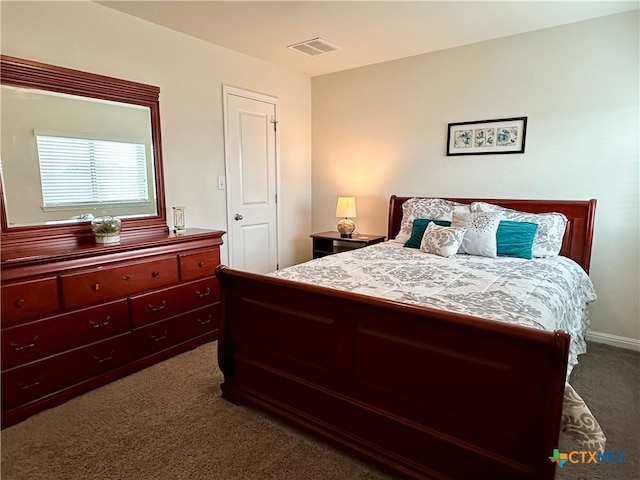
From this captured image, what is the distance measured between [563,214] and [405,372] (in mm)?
2302

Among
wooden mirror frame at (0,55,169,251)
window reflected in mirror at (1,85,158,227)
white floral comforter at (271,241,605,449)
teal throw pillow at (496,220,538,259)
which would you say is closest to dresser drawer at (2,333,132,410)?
wooden mirror frame at (0,55,169,251)

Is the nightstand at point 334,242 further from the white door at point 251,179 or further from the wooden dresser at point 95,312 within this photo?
the wooden dresser at point 95,312

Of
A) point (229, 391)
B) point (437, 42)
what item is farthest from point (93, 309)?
point (437, 42)

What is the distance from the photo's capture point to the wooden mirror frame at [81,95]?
91.9 inches

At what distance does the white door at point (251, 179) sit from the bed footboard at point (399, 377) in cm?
179

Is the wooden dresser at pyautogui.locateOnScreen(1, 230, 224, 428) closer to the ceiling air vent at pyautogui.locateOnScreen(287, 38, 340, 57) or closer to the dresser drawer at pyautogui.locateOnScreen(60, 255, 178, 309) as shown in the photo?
the dresser drawer at pyautogui.locateOnScreen(60, 255, 178, 309)

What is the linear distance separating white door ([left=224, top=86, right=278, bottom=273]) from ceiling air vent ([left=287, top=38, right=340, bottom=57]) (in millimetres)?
653

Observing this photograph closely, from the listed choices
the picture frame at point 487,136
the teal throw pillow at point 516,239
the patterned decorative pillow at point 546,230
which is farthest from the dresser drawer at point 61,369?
the picture frame at point 487,136

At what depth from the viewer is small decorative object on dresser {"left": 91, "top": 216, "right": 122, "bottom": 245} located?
8.45 ft

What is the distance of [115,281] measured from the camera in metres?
2.49

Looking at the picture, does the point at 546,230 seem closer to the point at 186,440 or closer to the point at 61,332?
the point at 186,440

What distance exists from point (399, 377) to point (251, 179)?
9.39ft

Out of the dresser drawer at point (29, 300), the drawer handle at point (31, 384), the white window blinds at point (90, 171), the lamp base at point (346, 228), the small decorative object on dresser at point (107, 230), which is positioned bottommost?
the drawer handle at point (31, 384)

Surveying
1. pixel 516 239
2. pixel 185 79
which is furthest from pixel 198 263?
pixel 516 239
